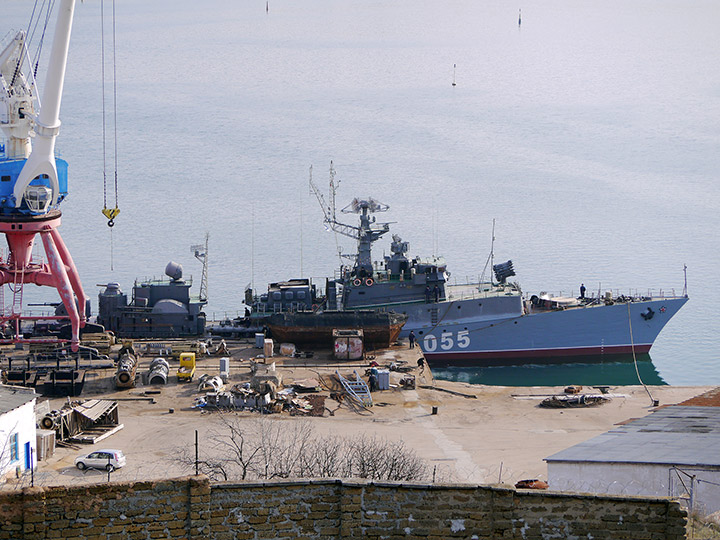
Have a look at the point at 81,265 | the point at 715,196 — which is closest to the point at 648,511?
the point at 81,265

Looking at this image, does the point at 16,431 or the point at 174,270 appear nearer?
the point at 16,431

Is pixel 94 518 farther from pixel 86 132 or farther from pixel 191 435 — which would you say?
pixel 86 132

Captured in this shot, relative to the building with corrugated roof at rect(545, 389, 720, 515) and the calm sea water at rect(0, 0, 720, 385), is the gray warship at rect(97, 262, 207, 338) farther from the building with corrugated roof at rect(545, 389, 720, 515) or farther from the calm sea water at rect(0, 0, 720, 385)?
the building with corrugated roof at rect(545, 389, 720, 515)

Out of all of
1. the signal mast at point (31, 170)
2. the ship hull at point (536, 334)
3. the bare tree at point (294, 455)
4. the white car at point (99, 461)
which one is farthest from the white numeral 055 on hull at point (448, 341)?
the white car at point (99, 461)

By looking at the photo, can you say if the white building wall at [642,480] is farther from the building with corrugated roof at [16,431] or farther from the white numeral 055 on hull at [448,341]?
the white numeral 055 on hull at [448,341]

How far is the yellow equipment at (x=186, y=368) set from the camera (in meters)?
45.6

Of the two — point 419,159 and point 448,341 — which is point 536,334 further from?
point 419,159

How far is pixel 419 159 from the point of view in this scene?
108 metres

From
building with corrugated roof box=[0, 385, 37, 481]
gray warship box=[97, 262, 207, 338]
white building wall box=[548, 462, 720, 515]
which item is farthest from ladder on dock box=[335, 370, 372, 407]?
white building wall box=[548, 462, 720, 515]

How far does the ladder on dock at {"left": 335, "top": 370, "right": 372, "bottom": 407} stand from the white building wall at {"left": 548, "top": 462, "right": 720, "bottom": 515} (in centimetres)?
1664

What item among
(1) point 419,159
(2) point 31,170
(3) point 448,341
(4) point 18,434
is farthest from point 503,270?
(1) point 419,159

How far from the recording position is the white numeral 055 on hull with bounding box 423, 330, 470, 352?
60.2 metres

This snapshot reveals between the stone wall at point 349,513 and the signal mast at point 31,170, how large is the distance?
32712 millimetres

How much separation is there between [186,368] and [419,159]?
65.2 m
